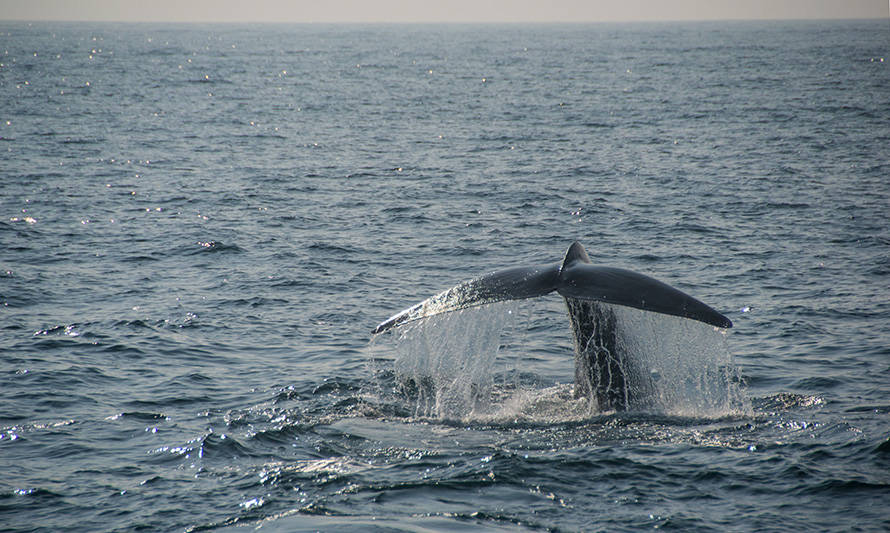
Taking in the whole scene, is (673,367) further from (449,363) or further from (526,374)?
(449,363)

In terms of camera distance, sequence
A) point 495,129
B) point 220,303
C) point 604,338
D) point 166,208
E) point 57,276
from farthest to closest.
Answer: point 495,129, point 166,208, point 57,276, point 220,303, point 604,338

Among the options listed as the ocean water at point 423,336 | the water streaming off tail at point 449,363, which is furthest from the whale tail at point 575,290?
the ocean water at point 423,336

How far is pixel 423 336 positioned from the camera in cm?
1337

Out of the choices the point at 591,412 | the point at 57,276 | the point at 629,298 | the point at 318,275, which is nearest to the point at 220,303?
the point at 318,275

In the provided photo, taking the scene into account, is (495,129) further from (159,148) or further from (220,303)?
(220,303)

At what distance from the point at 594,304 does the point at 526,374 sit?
2826 millimetres

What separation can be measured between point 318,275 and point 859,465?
1127 cm

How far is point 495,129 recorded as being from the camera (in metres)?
42.8

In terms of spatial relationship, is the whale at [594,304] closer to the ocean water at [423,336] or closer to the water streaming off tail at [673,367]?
the water streaming off tail at [673,367]

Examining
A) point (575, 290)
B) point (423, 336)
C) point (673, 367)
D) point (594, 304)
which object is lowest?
point (673, 367)

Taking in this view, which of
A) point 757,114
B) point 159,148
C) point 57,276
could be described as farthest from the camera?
point 757,114

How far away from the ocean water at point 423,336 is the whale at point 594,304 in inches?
14.5

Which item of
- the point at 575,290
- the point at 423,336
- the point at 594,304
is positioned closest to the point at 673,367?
the point at 594,304

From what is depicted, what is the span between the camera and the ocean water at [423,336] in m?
9.05
